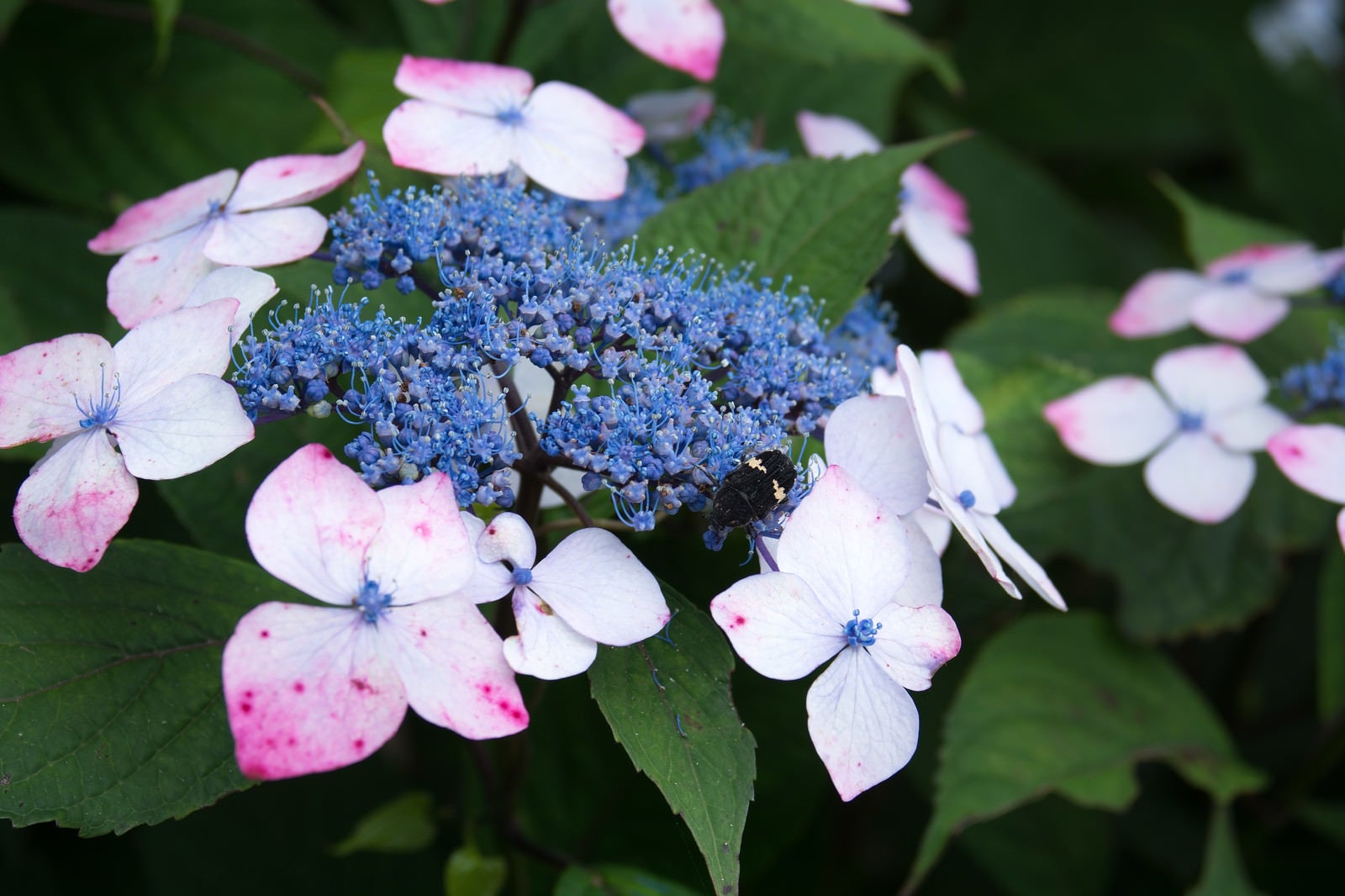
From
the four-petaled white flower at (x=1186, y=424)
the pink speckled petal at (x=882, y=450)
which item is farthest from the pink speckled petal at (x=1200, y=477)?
the pink speckled petal at (x=882, y=450)

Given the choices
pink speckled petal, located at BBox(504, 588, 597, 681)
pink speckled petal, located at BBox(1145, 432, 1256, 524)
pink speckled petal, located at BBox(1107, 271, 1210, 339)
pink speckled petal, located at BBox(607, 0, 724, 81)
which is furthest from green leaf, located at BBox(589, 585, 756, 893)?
pink speckled petal, located at BBox(1107, 271, 1210, 339)

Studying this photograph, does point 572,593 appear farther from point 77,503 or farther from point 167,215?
point 167,215

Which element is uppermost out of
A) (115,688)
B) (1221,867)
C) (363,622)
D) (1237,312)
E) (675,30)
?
(675,30)

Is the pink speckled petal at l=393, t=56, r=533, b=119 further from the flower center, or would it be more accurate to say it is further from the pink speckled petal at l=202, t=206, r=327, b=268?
the flower center

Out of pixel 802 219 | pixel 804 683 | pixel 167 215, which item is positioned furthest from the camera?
pixel 804 683

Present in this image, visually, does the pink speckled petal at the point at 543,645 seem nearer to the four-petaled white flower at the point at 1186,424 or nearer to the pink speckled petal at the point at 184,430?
the pink speckled petal at the point at 184,430

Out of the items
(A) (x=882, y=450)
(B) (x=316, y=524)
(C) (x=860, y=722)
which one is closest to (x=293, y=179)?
(B) (x=316, y=524)

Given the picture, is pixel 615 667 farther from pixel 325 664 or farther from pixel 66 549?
pixel 66 549
